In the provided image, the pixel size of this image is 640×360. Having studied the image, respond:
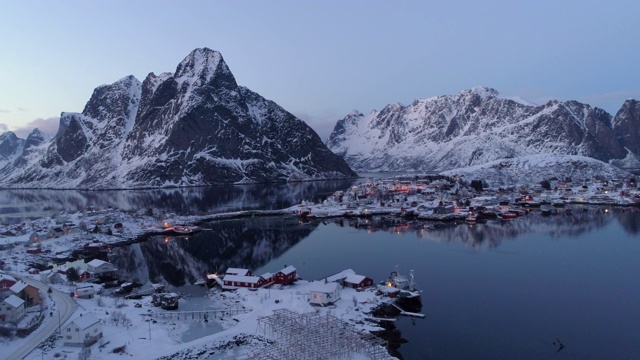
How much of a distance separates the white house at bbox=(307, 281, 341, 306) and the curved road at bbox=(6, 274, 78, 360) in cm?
1505

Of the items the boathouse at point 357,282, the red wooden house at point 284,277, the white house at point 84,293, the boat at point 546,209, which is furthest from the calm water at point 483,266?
the white house at point 84,293

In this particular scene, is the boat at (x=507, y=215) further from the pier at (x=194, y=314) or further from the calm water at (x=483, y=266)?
the pier at (x=194, y=314)

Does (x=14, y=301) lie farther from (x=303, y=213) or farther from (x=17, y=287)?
(x=303, y=213)

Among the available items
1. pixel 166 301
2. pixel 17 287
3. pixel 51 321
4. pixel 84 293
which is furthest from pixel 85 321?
pixel 84 293

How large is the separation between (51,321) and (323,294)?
16430mm

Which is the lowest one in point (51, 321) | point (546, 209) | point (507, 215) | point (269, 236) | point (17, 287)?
point (51, 321)

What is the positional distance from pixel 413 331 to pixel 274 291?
1166 centimetres

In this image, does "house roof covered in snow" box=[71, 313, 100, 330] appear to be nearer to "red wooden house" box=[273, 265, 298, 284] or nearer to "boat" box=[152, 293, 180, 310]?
"boat" box=[152, 293, 180, 310]

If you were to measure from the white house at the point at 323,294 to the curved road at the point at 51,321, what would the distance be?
49.4 feet

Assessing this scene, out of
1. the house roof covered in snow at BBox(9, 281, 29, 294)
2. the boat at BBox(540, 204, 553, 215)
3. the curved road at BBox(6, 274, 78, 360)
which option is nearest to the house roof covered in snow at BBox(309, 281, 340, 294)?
the curved road at BBox(6, 274, 78, 360)

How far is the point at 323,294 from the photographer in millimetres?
32969

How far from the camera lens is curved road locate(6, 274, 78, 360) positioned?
82.3 ft

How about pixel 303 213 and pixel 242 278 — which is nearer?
pixel 242 278

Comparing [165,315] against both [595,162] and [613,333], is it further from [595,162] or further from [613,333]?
[595,162]
